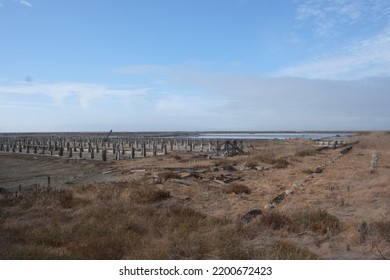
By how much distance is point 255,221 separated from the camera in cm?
975

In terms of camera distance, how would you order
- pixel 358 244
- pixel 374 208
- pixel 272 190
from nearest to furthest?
pixel 358 244 < pixel 374 208 < pixel 272 190

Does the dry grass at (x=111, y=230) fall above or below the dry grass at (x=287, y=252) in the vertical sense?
below

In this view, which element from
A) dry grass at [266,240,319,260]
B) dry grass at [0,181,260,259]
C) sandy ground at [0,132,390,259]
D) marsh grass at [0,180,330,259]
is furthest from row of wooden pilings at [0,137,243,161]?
dry grass at [266,240,319,260]

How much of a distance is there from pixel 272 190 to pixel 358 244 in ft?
25.1

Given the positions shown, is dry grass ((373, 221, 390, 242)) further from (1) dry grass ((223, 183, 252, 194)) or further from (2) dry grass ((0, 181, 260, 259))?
(1) dry grass ((223, 183, 252, 194))

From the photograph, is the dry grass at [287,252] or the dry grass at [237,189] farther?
the dry grass at [237,189]

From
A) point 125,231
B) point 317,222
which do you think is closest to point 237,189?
point 317,222

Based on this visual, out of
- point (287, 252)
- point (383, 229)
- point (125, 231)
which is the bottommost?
point (125, 231)

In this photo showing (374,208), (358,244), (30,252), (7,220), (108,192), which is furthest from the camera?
(108,192)

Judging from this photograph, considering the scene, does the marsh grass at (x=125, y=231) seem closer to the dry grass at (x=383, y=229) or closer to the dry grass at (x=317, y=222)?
the dry grass at (x=317, y=222)

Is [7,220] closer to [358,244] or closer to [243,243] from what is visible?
[243,243]

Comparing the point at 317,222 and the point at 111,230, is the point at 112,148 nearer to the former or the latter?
the point at 111,230

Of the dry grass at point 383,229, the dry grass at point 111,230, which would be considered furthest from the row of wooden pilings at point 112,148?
the dry grass at point 383,229
